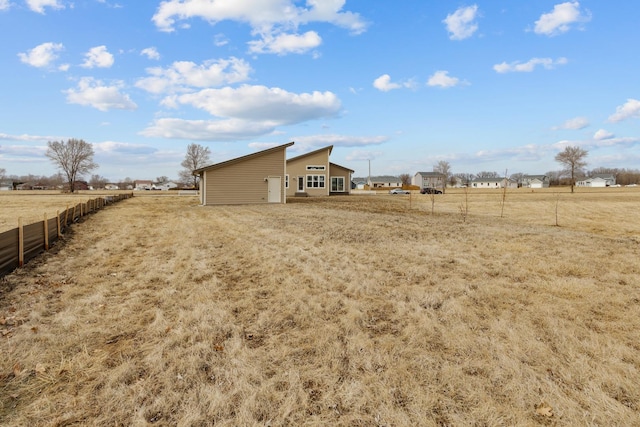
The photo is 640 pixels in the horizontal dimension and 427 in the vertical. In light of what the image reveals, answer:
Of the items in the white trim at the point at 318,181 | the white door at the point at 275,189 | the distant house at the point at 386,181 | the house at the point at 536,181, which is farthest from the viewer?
the house at the point at 536,181

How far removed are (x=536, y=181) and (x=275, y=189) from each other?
111 metres

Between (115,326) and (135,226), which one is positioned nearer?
(115,326)

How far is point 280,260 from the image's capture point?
7.11m

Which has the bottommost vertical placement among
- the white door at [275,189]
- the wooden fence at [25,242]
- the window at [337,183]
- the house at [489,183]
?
the wooden fence at [25,242]

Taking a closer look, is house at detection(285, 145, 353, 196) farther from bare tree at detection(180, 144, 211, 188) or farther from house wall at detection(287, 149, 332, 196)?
bare tree at detection(180, 144, 211, 188)

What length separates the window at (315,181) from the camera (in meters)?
33.9

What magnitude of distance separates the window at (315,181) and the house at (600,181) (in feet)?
382

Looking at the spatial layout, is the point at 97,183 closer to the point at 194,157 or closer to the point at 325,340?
the point at 194,157

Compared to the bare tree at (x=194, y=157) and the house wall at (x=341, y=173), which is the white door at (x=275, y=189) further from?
the bare tree at (x=194, y=157)

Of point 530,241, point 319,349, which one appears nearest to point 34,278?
point 319,349

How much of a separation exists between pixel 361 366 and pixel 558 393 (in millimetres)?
1613

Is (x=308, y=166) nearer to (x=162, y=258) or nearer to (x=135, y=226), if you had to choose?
(x=135, y=226)

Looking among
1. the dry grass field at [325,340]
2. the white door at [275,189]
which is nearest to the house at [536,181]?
the white door at [275,189]

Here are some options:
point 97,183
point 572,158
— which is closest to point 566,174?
point 572,158
